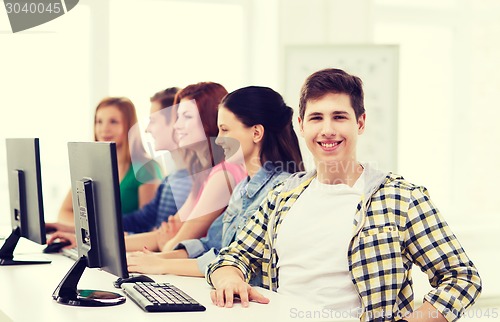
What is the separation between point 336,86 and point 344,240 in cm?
45

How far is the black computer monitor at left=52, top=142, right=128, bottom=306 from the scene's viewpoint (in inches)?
75.4

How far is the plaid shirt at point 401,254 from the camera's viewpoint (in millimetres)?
1948

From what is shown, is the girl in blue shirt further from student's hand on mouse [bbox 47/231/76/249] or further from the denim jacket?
student's hand on mouse [bbox 47/231/76/249]

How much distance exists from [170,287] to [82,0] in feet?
9.85

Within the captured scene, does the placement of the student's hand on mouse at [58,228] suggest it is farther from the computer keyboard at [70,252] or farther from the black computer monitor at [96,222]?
the black computer monitor at [96,222]

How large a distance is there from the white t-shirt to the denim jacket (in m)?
0.31

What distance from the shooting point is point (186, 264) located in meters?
2.52

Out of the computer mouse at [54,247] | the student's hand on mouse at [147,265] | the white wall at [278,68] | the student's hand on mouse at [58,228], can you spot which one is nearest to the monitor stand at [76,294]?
the student's hand on mouse at [147,265]

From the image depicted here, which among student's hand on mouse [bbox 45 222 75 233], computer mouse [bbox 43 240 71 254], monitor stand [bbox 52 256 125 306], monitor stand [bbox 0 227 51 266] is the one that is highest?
monitor stand [bbox 52 256 125 306]

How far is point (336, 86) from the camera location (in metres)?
2.19

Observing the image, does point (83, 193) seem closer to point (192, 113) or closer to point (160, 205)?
point (192, 113)

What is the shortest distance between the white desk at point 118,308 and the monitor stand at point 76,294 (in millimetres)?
23

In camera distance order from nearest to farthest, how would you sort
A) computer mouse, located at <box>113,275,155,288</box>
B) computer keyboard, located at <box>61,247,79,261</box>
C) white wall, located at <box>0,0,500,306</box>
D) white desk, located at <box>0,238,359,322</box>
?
1. white desk, located at <box>0,238,359,322</box>
2. computer mouse, located at <box>113,275,155,288</box>
3. computer keyboard, located at <box>61,247,79,261</box>
4. white wall, located at <box>0,0,500,306</box>

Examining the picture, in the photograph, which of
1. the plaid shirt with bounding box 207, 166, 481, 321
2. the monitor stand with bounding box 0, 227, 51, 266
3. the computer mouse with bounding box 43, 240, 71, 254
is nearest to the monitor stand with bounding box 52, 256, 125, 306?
the plaid shirt with bounding box 207, 166, 481, 321
